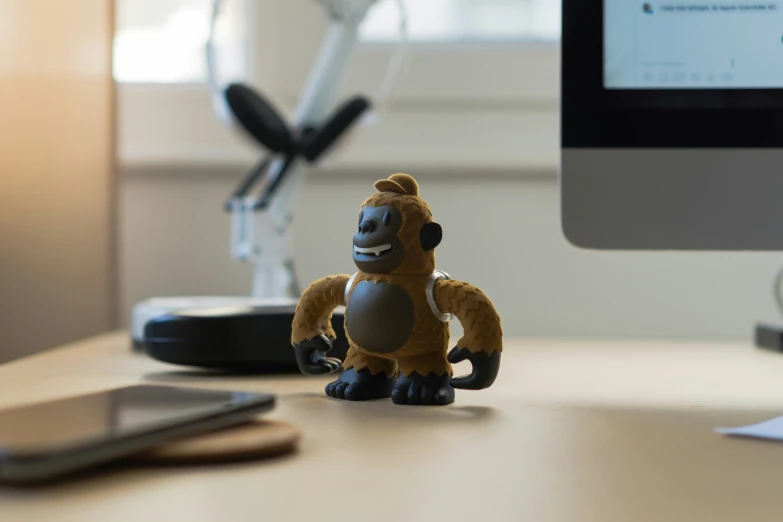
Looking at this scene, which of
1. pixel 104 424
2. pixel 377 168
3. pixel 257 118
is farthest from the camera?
pixel 377 168

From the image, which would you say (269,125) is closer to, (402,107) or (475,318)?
(402,107)

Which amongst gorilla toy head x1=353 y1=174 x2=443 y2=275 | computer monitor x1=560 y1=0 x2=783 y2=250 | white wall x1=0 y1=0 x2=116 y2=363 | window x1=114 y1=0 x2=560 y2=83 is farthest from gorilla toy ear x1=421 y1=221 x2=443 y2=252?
window x1=114 y1=0 x2=560 y2=83

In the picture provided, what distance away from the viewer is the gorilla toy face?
0.48 meters

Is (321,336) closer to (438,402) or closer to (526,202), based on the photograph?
(438,402)

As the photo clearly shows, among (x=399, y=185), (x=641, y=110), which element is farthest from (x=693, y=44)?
(x=399, y=185)

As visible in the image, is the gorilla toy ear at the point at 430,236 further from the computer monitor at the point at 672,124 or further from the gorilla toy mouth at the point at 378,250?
the computer monitor at the point at 672,124

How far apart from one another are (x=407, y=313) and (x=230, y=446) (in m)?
0.17

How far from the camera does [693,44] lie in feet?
1.95

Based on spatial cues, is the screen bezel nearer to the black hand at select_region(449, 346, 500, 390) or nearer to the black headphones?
the black hand at select_region(449, 346, 500, 390)

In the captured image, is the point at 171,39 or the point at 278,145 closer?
the point at 278,145

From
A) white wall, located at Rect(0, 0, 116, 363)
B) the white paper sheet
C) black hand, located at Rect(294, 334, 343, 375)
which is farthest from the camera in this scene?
white wall, located at Rect(0, 0, 116, 363)

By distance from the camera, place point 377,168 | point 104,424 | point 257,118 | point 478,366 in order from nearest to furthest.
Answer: point 104,424, point 478,366, point 257,118, point 377,168

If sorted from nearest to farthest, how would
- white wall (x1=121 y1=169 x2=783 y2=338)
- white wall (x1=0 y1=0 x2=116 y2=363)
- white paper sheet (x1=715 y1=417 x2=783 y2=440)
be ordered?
white paper sheet (x1=715 y1=417 x2=783 y2=440)
white wall (x1=0 y1=0 x2=116 y2=363)
white wall (x1=121 y1=169 x2=783 y2=338)

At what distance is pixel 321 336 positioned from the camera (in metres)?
0.52
